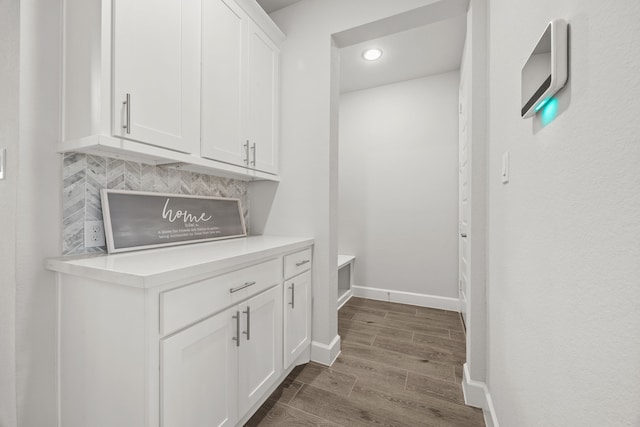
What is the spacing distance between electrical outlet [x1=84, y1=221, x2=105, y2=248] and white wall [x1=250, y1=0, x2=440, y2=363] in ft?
3.44

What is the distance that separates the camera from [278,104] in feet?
6.57

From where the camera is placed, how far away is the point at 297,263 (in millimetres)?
1706

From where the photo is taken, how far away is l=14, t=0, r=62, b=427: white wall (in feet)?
3.30

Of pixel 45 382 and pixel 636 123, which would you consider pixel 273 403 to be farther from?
pixel 636 123

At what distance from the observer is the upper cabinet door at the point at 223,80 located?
1.44 metres

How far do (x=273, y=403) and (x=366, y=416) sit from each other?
1.64 ft

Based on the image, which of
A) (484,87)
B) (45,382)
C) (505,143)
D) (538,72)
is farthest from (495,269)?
(45,382)

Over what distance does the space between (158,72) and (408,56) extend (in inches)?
90.8

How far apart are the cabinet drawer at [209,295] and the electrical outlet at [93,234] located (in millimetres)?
607

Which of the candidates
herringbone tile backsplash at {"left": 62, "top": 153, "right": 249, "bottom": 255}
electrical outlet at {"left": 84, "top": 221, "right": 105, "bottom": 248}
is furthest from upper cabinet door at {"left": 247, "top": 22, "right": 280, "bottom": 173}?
electrical outlet at {"left": 84, "top": 221, "right": 105, "bottom": 248}

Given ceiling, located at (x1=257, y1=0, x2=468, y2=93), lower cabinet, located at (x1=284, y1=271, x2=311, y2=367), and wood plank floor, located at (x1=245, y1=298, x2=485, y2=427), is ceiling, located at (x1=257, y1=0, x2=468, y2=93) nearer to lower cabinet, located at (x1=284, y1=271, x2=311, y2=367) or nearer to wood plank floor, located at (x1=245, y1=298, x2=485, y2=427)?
lower cabinet, located at (x1=284, y1=271, x2=311, y2=367)

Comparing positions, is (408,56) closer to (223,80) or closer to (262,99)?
(262,99)

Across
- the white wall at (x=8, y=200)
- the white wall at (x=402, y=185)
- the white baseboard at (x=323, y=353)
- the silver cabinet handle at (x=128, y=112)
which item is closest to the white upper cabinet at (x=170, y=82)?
the silver cabinet handle at (x=128, y=112)

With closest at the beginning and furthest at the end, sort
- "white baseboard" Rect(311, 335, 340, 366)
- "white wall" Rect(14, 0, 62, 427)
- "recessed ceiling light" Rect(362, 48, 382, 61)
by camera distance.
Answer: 1. "white wall" Rect(14, 0, 62, 427)
2. "white baseboard" Rect(311, 335, 340, 366)
3. "recessed ceiling light" Rect(362, 48, 382, 61)
